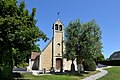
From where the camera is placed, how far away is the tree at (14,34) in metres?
22.4

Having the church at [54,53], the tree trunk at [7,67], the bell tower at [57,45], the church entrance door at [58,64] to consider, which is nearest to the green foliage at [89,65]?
the church at [54,53]

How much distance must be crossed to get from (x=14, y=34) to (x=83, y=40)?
50.9 feet

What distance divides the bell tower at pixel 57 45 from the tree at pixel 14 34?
17.6m

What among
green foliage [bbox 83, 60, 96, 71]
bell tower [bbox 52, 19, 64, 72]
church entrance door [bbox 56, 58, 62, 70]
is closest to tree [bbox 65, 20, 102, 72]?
green foliage [bbox 83, 60, 96, 71]

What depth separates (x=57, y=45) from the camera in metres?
43.7

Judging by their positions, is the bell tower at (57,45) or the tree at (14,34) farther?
the bell tower at (57,45)

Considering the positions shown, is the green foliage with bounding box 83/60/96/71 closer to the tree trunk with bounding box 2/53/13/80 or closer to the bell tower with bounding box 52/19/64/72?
the bell tower with bounding box 52/19/64/72

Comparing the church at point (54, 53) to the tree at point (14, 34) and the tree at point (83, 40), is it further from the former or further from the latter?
the tree at point (14, 34)

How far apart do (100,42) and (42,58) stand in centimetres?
1240

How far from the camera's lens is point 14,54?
2306 cm

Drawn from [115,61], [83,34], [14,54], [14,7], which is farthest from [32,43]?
[115,61]

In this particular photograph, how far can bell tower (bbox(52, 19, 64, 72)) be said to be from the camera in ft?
143

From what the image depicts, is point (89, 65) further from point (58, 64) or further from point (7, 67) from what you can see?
point (7, 67)

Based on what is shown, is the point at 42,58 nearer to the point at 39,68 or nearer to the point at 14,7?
the point at 39,68
